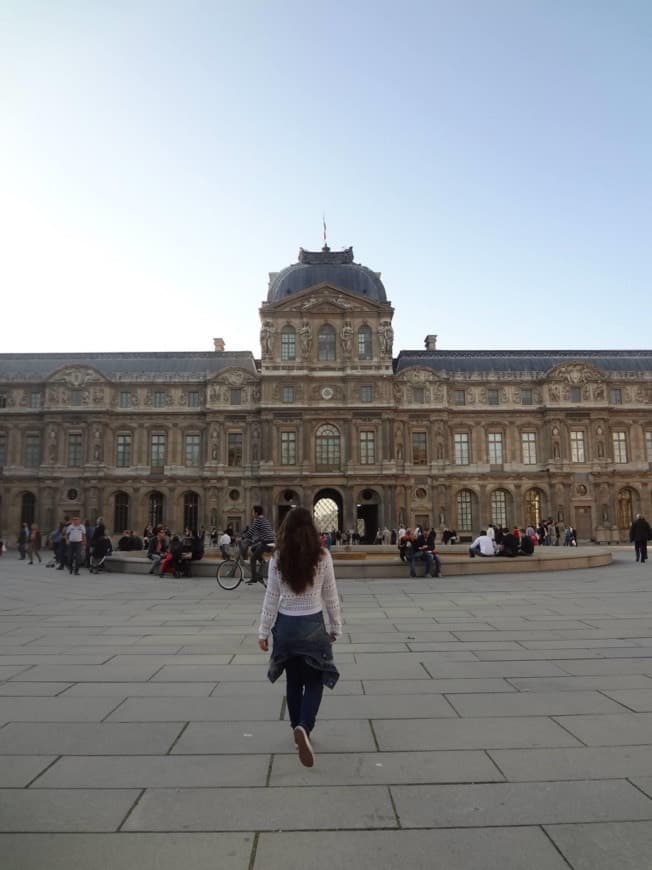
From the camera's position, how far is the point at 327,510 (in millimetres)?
71438

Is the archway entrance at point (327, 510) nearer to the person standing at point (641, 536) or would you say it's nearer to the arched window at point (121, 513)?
the arched window at point (121, 513)

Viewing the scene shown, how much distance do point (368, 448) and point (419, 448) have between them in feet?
13.4

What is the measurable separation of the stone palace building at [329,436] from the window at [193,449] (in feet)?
0.37

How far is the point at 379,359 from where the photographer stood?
50531mm

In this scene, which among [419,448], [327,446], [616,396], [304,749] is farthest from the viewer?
[616,396]

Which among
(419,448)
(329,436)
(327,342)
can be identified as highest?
(327,342)

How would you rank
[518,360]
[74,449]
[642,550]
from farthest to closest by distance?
1. [518,360]
2. [74,449]
3. [642,550]

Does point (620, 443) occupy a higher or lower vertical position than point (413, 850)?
higher

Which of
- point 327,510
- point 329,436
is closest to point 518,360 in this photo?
point 329,436

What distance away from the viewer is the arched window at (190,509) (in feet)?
168

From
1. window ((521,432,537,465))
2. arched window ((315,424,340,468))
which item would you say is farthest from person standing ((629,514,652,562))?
arched window ((315,424,340,468))

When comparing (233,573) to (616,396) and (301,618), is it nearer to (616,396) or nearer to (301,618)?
(301,618)

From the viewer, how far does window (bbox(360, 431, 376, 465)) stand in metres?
49.7

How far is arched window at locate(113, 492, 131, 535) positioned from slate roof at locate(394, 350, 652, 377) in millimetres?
23266
